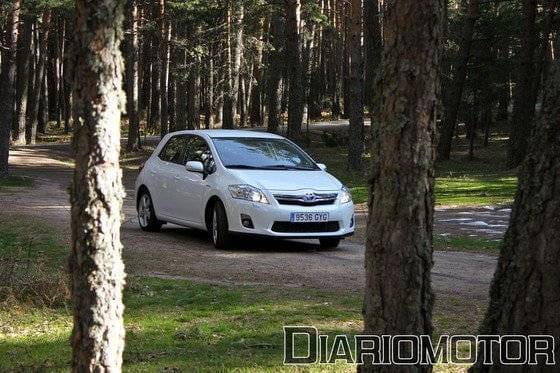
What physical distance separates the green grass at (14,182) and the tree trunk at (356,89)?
10776mm

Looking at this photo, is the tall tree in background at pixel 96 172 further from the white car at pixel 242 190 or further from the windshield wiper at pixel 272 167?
the windshield wiper at pixel 272 167

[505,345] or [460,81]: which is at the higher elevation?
[460,81]

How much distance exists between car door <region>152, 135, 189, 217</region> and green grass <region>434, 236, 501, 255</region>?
4.37 metres

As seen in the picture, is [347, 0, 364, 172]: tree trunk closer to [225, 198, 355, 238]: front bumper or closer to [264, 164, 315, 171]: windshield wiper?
[264, 164, 315, 171]: windshield wiper

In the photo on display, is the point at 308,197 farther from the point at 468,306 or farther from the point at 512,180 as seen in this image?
the point at 512,180

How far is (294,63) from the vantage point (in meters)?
30.0

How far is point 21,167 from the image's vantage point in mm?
33281

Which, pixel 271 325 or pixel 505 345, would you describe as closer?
pixel 505 345

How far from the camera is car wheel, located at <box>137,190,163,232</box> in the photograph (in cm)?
1463

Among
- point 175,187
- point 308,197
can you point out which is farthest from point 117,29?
point 175,187

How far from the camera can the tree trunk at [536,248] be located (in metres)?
4.18

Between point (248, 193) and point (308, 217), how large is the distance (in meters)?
0.91

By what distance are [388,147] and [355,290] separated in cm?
517

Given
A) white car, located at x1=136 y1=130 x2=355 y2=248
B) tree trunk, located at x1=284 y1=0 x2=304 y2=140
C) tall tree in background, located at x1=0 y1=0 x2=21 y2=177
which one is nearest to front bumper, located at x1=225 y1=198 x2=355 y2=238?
white car, located at x1=136 y1=130 x2=355 y2=248
